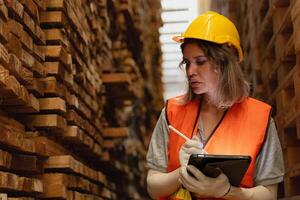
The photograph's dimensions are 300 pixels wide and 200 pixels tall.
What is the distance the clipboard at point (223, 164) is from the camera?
92.3 inches

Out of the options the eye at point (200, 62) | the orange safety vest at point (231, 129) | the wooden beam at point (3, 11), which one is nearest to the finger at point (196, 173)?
the orange safety vest at point (231, 129)

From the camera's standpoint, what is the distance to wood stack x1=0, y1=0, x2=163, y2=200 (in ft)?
9.05

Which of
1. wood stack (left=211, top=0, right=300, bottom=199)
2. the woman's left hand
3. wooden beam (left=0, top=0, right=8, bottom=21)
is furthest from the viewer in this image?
wood stack (left=211, top=0, right=300, bottom=199)

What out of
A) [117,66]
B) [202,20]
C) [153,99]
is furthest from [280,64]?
[153,99]

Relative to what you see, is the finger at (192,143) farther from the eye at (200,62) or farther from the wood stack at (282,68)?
the wood stack at (282,68)

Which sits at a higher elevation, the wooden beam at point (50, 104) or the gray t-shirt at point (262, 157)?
the wooden beam at point (50, 104)

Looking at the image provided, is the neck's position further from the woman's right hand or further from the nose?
the woman's right hand

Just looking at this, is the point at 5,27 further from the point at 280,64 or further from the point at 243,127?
the point at 280,64

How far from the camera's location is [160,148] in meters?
2.87

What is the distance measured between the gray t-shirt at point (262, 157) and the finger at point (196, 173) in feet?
1.23

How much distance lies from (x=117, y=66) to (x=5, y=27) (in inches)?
156

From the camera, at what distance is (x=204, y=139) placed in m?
2.75


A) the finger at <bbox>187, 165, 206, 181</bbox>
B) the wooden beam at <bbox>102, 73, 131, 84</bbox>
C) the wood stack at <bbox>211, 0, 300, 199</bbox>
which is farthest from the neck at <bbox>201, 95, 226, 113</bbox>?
the wooden beam at <bbox>102, 73, 131, 84</bbox>

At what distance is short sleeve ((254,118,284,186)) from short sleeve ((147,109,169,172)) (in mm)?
484
